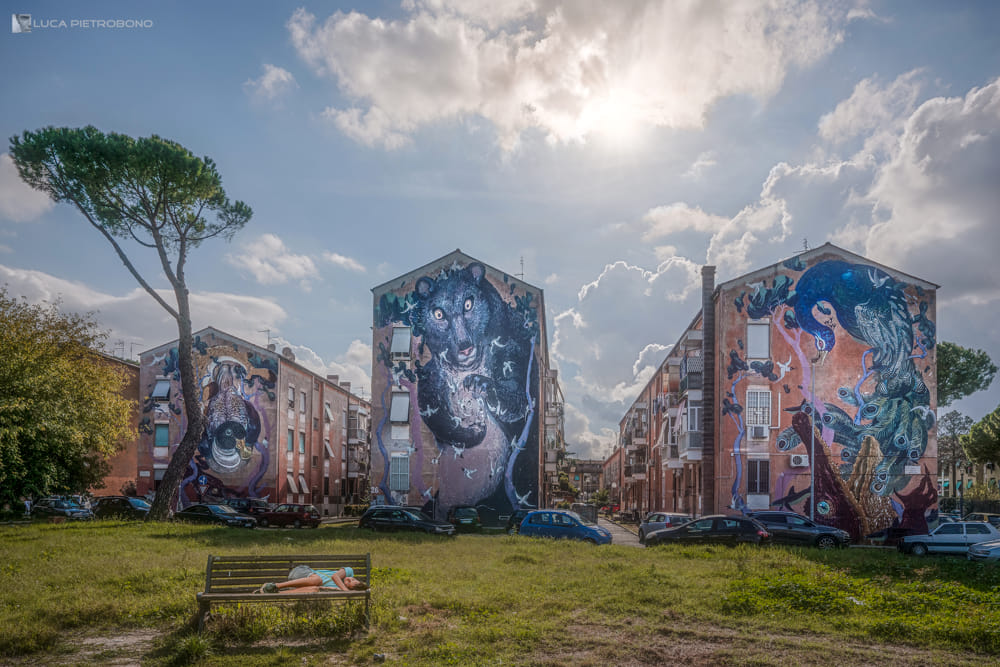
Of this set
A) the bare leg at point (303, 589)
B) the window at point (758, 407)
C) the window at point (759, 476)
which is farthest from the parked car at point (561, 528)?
the bare leg at point (303, 589)

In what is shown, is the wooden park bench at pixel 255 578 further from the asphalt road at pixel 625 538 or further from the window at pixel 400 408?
the window at pixel 400 408

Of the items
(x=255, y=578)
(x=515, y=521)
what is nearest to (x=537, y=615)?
(x=255, y=578)

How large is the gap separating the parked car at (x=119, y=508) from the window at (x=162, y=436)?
5.42 m

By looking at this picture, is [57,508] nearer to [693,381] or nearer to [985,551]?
[693,381]

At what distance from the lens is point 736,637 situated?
10.2 meters

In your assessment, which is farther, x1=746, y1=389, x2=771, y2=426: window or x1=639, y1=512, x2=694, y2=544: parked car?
x1=746, y1=389, x2=771, y2=426: window

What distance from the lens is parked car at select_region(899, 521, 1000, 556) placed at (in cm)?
2514

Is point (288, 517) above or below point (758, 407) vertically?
below

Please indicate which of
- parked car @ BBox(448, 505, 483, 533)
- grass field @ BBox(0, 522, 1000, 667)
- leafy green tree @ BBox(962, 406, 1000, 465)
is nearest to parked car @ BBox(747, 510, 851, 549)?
grass field @ BBox(0, 522, 1000, 667)

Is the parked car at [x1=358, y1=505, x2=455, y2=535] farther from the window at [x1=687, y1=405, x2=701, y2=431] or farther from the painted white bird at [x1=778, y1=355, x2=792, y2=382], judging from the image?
the painted white bird at [x1=778, y1=355, x2=792, y2=382]

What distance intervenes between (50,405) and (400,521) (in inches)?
590

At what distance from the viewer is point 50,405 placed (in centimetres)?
3005

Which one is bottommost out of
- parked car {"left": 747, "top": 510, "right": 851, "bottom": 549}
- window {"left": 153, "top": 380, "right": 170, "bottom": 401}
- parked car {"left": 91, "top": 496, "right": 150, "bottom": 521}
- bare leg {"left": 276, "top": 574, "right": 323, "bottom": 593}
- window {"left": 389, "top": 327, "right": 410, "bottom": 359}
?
parked car {"left": 91, "top": 496, "right": 150, "bottom": 521}

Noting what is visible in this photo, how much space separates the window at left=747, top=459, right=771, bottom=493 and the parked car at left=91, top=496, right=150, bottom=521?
2897 cm
